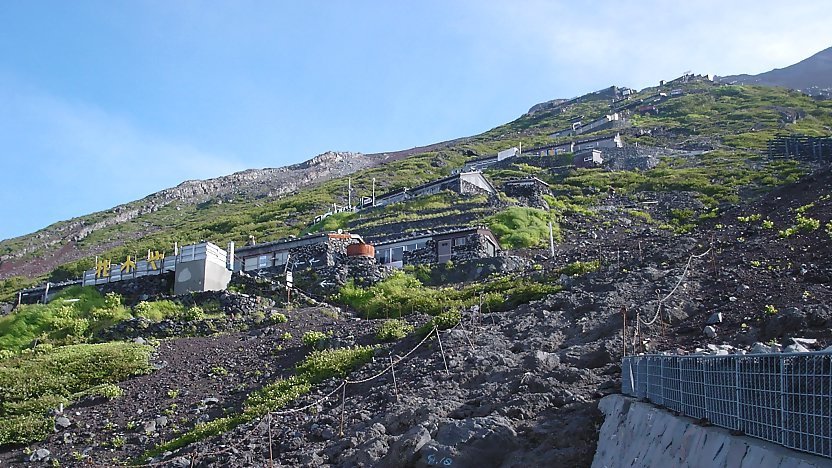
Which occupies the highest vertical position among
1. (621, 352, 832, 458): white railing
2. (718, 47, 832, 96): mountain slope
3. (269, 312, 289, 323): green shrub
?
(718, 47, 832, 96): mountain slope

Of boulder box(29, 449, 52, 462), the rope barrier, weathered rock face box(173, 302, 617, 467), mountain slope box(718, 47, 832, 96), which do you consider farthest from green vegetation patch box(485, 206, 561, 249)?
mountain slope box(718, 47, 832, 96)

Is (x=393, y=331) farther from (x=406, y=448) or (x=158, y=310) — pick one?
(x=158, y=310)

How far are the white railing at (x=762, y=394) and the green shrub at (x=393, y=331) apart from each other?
14.3 m

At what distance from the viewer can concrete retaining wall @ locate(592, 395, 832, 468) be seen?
5574mm

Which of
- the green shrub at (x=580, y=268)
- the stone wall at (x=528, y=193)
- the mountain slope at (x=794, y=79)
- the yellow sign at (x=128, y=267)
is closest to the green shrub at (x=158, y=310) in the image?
the yellow sign at (x=128, y=267)

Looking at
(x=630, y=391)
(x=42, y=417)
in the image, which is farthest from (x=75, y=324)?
(x=630, y=391)

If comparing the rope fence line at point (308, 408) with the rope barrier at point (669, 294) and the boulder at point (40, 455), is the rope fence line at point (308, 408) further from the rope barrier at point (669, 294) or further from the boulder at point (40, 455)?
the rope barrier at point (669, 294)

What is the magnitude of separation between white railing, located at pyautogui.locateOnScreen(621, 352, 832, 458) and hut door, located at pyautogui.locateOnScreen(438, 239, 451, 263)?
31.4m

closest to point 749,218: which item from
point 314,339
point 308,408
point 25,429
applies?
point 314,339

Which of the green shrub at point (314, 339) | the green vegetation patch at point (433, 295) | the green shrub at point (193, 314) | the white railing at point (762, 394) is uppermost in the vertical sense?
the green vegetation patch at point (433, 295)

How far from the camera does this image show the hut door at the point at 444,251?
1569 inches

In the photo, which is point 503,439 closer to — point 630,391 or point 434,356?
point 630,391

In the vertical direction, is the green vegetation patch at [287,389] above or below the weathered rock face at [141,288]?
below

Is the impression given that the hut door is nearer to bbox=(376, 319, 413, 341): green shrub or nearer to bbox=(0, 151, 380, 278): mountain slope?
bbox=(376, 319, 413, 341): green shrub
